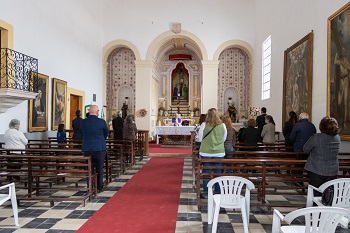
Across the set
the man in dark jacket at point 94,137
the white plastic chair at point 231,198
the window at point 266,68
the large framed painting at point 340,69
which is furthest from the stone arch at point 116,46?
the white plastic chair at point 231,198

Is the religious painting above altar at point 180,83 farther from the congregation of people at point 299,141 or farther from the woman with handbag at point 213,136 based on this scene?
the woman with handbag at point 213,136

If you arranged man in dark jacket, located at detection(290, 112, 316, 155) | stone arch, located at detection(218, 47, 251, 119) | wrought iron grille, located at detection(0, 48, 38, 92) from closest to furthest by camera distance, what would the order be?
man in dark jacket, located at detection(290, 112, 316, 155)
wrought iron grille, located at detection(0, 48, 38, 92)
stone arch, located at detection(218, 47, 251, 119)

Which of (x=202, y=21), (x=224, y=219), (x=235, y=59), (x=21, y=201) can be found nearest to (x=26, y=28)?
(x=21, y=201)

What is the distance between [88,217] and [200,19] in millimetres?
13499

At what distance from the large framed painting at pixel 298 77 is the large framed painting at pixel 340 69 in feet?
3.98

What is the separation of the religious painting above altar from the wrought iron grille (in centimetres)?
1236

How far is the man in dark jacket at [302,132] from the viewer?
6.55 meters

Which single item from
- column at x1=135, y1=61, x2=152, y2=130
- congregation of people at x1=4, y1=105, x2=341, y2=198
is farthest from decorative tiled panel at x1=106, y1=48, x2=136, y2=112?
congregation of people at x1=4, y1=105, x2=341, y2=198

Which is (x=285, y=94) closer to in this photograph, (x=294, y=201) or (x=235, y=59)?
(x=294, y=201)

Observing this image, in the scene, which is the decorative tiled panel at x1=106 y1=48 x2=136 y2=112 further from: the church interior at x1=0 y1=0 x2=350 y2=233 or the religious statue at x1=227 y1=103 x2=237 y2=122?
the religious statue at x1=227 y1=103 x2=237 y2=122

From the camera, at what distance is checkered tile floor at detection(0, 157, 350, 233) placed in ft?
13.9

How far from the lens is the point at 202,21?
642 inches

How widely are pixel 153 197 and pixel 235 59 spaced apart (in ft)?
43.6

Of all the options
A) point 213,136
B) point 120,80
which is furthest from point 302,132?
point 120,80
